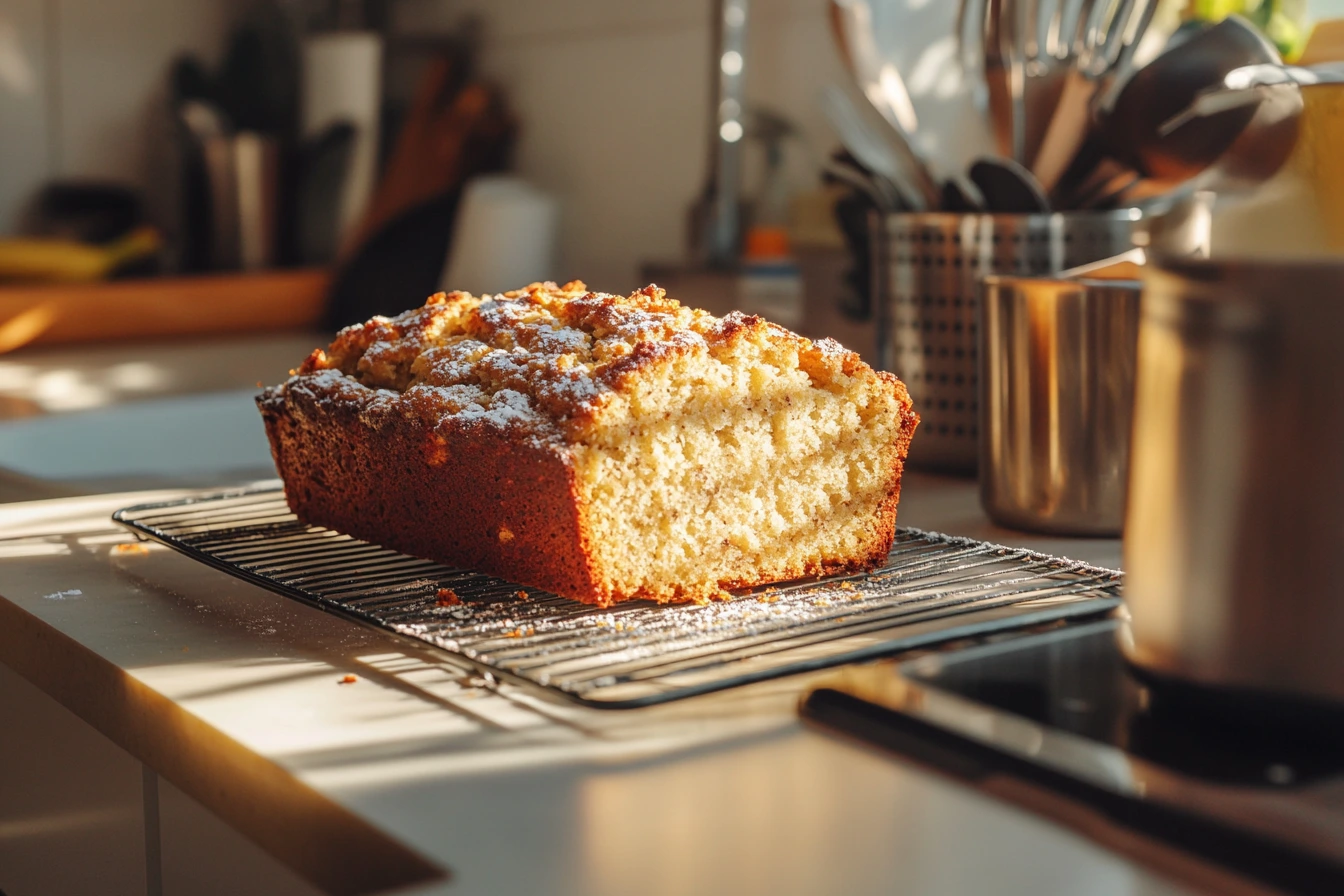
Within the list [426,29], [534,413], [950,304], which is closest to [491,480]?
[534,413]

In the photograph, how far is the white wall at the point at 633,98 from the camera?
213 cm

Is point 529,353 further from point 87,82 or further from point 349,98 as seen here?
point 87,82

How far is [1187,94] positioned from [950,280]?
0.80ft

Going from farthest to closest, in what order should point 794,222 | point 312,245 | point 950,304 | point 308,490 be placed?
point 312,245 → point 794,222 → point 950,304 → point 308,490

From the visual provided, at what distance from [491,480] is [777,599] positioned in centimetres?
18

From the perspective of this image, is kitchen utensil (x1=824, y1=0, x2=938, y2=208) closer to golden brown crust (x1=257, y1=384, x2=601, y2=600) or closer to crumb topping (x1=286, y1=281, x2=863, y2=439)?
crumb topping (x1=286, y1=281, x2=863, y2=439)

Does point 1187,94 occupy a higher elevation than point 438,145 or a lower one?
lower

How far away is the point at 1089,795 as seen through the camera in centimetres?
49

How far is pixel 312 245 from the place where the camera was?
8.71ft

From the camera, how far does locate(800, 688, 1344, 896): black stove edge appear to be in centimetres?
43

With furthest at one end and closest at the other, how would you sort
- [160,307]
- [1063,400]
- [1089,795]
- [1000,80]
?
[160,307], [1000,80], [1063,400], [1089,795]

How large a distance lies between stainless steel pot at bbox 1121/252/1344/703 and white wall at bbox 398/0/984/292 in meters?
1.53

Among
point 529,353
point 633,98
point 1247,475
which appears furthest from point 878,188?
point 633,98

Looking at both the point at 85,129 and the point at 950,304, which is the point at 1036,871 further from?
the point at 85,129
